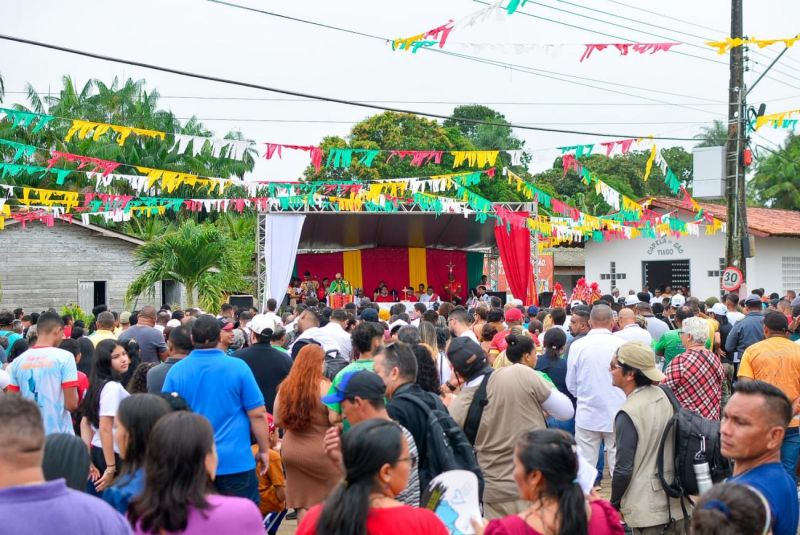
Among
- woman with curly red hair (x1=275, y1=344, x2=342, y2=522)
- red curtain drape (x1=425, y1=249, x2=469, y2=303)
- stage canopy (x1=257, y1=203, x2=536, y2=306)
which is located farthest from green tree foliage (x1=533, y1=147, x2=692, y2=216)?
woman with curly red hair (x1=275, y1=344, x2=342, y2=522)

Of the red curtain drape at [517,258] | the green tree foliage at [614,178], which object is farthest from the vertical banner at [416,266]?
the green tree foliage at [614,178]

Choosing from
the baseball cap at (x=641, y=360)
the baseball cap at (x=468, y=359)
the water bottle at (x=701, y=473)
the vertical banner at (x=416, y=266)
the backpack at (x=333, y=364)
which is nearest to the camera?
the water bottle at (x=701, y=473)

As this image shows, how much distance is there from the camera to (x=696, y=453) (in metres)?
4.85

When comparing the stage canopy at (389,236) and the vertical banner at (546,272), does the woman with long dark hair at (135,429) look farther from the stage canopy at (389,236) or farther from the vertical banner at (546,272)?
the vertical banner at (546,272)

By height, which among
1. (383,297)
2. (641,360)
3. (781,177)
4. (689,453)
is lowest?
(383,297)

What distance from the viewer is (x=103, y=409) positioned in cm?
548

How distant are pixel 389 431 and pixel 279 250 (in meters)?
18.4

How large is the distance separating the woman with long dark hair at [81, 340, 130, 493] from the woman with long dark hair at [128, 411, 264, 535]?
223 centimetres

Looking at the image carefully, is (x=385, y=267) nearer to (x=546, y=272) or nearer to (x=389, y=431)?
(x=546, y=272)

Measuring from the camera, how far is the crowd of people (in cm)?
298

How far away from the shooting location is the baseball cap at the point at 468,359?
5.13m

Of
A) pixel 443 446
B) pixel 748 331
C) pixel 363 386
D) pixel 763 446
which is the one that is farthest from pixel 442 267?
pixel 763 446

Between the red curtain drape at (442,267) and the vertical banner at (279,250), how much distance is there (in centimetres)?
924

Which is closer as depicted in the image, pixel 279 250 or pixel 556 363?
pixel 556 363
